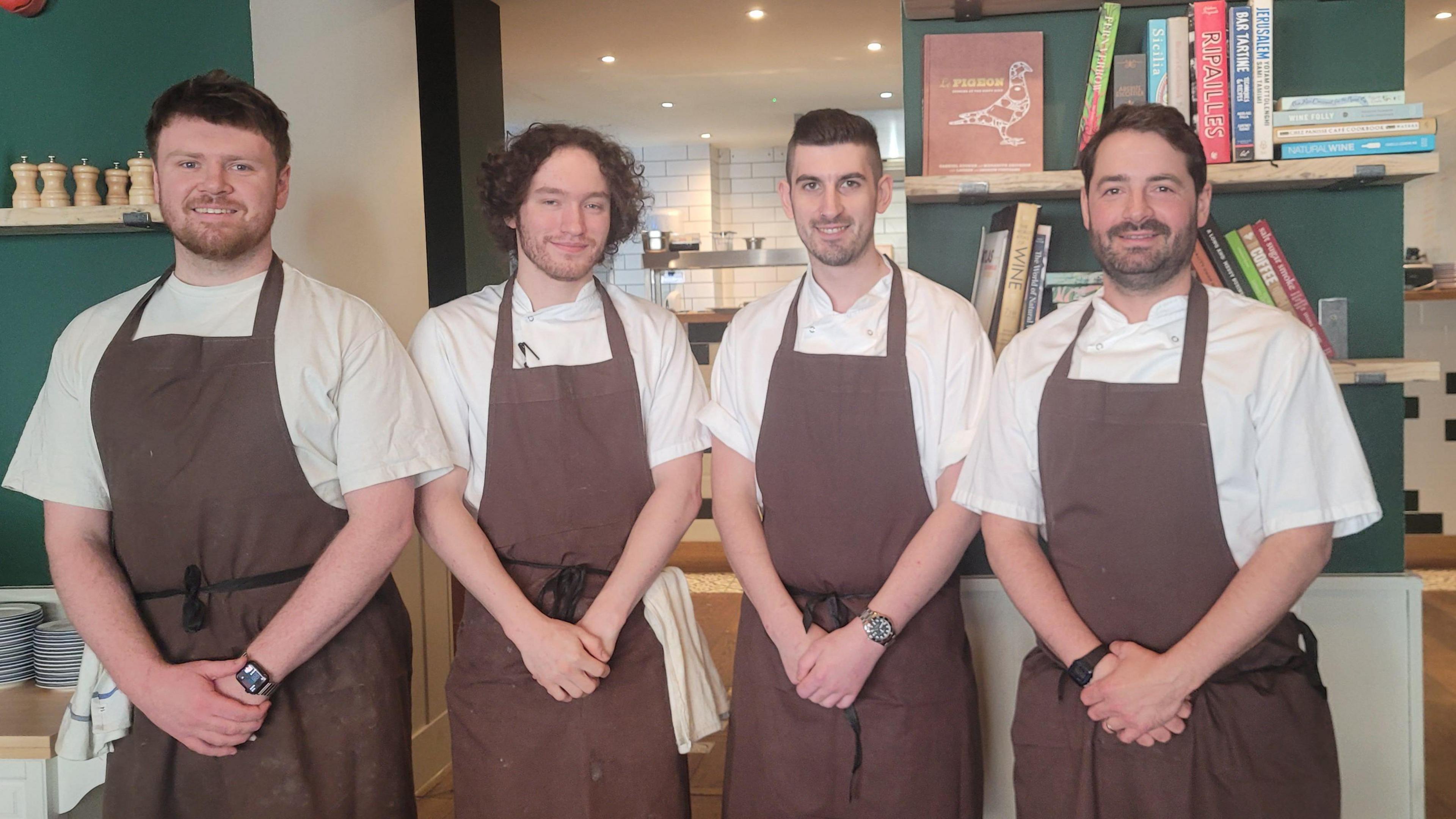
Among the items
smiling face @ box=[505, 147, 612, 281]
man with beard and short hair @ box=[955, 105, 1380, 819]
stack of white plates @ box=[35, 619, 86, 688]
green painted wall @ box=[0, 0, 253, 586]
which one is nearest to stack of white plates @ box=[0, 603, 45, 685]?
stack of white plates @ box=[35, 619, 86, 688]

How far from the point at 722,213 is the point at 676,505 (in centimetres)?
834

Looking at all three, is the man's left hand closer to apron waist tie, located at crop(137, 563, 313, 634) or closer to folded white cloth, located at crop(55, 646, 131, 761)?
apron waist tie, located at crop(137, 563, 313, 634)

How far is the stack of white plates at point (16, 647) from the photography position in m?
2.28

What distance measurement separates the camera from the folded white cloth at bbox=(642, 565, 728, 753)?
1.99 metres

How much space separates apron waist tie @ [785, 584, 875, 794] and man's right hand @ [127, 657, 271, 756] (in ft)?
2.99

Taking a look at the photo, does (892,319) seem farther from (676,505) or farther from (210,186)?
(210,186)

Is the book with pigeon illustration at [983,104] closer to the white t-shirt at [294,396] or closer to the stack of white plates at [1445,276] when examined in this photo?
the white t-shirt at [294,396]

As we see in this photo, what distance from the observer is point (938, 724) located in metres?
1.96

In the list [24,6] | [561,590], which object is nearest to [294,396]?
[561,590]

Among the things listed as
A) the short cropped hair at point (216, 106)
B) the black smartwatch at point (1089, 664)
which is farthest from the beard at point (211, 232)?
the black smartwatch at point (1089, 664)

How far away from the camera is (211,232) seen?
179 centimetres

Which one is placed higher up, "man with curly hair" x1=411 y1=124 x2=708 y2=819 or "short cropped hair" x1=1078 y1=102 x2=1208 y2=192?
"short cropped hair" x1=1078 y1=102 x2=1208 y2=192

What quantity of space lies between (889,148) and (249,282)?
8112 millimetres

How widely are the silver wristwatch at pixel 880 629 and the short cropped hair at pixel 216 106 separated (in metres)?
1.28
